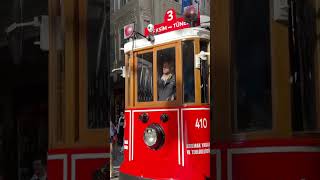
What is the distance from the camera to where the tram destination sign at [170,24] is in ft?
14.6

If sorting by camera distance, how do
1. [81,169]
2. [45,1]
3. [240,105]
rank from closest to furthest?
[240,105]
[81,169]
[45,1]

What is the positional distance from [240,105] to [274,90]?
40 centimetres

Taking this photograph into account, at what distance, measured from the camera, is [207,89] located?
4.47 m

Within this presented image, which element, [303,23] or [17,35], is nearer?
[303,23]

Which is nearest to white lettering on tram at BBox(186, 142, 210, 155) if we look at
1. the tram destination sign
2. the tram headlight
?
the tram headlight

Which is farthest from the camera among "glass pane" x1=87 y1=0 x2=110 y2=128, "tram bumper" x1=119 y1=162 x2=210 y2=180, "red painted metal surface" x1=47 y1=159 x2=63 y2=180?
"red painted metal surface" x1=47 y1=159 x2=63 y2=180

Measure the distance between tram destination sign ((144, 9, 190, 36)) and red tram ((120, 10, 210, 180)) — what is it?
3 cm

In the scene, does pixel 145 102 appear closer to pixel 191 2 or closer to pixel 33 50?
pixel 191 2

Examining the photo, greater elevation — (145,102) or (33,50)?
(33,50)

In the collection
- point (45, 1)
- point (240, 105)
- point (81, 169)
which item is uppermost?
point (45, 1)

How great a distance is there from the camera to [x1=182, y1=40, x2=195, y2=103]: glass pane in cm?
443

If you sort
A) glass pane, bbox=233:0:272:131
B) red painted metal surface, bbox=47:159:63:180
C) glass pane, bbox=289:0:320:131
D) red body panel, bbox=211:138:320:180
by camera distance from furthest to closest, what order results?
red painted metal surface, bbox=47:159:63:180, glass pane, bbox=233:0:272:131, glass pane, bbox=289:0:320:131, red body panel, bbox=211:138:320:180

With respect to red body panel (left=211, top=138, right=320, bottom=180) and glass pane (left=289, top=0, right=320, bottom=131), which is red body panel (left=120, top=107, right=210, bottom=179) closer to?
red body panel (left=211, top=138, right=320, bottom=180)

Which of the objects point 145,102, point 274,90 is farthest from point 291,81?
point 145,102
